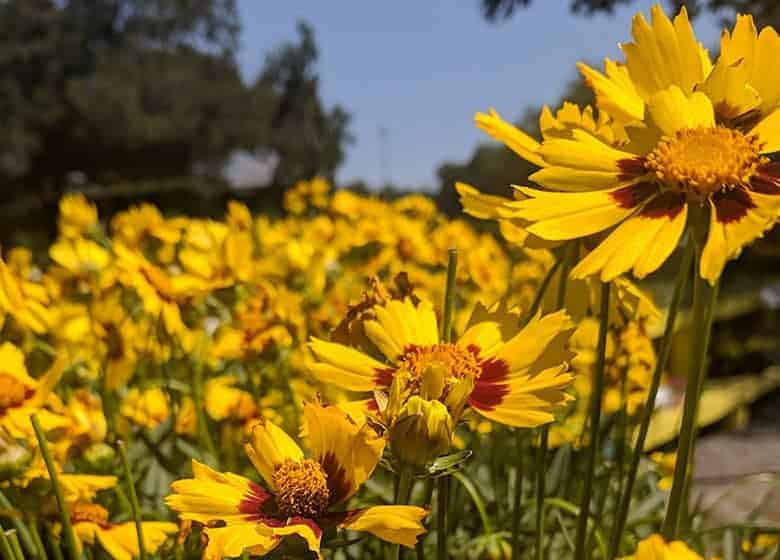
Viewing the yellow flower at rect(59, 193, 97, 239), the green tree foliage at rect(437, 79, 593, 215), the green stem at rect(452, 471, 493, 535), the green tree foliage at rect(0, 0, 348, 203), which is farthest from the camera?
the green tree foliage at rect(0, 0, 348, 203)

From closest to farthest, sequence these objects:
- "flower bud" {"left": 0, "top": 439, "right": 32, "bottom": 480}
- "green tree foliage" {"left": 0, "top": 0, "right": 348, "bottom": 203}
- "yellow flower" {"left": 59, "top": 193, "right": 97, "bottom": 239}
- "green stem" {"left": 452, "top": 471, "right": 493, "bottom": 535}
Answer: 1. "flower bud" {"left": 0, "top": 439, "right": 32, "bottom": 480}
2. "green stem" {"left": 452, "top": 471, "right": 493, "bottom": 535}
3. "yellow flower" {"left": 59, "top": 193, "right": 97, "bottom": 239}
4. "green tree foliage" {"left": 0, "top": 0, "right": 348, "bottom": 203}

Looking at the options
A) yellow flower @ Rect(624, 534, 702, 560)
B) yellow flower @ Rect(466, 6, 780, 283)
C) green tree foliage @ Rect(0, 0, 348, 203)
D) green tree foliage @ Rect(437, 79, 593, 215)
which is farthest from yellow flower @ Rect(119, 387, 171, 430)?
green tree foliage @ Rect(0, 0, 348, 203)

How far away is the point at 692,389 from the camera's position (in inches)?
13.3

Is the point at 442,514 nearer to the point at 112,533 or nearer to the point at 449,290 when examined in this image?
the point at 449,290

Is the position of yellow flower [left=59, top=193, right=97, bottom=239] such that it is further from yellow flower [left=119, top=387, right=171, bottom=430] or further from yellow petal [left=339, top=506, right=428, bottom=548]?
yellow petal [left=339, top=506, right=428, bottom=548]

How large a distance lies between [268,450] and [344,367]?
0.16 ft

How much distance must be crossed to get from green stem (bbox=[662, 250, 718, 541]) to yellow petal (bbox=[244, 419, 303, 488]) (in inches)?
5.3

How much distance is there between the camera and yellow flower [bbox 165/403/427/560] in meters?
0.32

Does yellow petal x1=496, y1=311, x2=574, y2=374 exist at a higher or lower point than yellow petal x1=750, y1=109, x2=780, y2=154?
lower

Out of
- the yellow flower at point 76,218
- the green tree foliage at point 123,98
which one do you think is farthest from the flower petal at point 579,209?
the green tree foliage at point 123,98

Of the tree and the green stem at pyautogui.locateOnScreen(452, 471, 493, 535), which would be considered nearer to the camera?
the green stem at pyautogui.locateOnScreen(452, 471, 493, 535)

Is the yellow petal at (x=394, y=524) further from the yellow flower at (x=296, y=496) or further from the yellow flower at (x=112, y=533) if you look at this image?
the yellow flower at (x=112, y=533)

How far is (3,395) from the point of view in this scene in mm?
516

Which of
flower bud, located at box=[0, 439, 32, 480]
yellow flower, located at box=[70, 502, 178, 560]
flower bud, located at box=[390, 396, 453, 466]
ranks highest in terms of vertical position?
flower bud, located at box=[390, 396, 453, 466]
